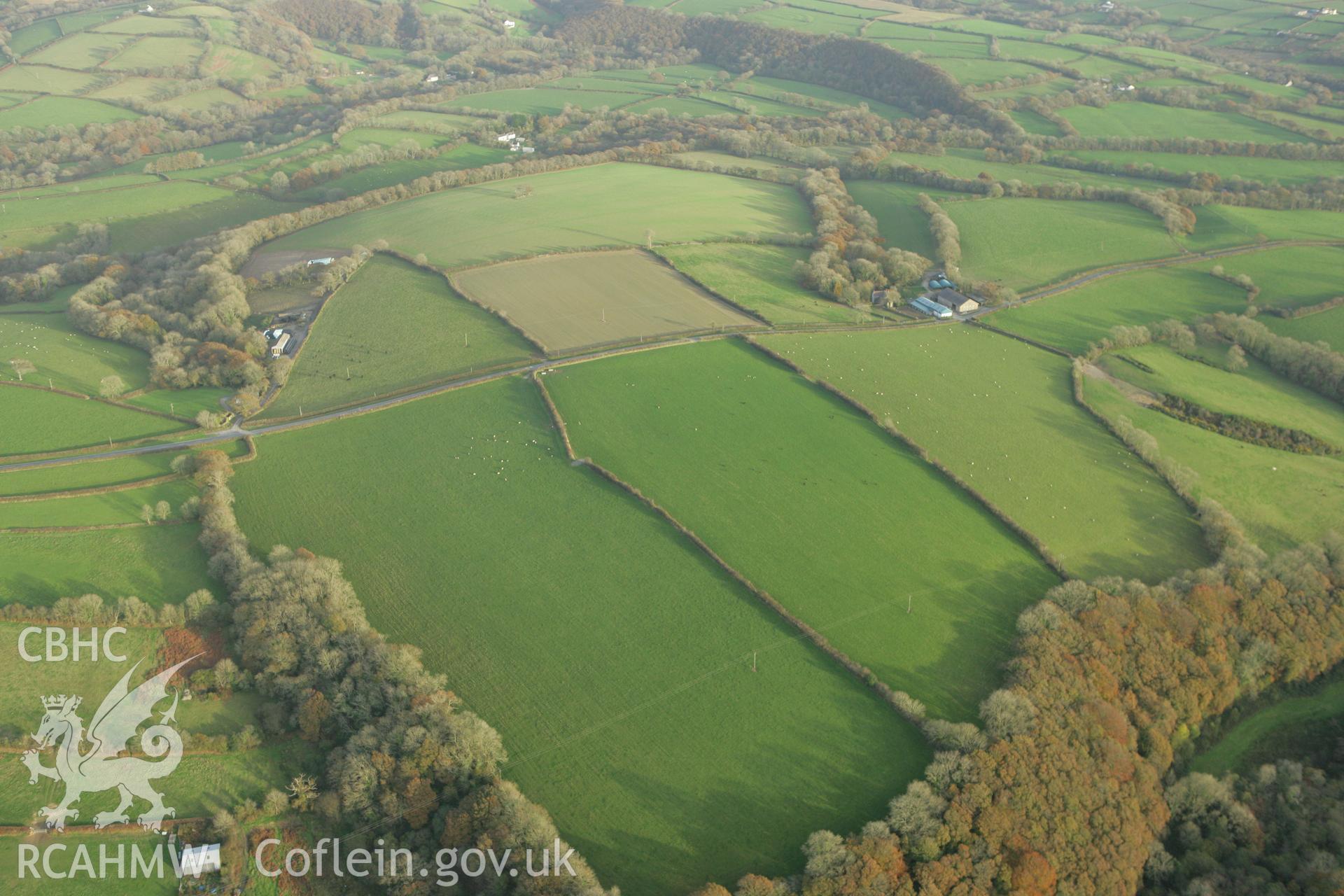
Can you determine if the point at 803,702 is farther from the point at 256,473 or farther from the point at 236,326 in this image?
the point at 236,326

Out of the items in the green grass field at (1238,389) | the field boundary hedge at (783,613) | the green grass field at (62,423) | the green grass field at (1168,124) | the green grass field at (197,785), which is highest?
the green grass field at (1168,124)

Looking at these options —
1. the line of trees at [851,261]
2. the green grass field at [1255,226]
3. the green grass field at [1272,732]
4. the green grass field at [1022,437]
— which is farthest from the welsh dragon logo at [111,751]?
the green grass field at [1255,226]

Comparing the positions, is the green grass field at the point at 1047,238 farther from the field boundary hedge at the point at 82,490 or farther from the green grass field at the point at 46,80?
the green grass field at the point at 46,80

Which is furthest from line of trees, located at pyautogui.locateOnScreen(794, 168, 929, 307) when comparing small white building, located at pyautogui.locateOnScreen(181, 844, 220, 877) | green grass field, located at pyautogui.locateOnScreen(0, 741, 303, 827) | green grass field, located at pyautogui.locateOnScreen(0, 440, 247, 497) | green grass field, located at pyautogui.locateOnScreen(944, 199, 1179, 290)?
small white building, located at pyautogui.locateOnScreen(181, 844, 220, 877)

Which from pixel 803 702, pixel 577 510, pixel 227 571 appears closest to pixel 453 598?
pixel 577 510

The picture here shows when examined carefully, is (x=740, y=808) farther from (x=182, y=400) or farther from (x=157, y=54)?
(x=157, y=54)

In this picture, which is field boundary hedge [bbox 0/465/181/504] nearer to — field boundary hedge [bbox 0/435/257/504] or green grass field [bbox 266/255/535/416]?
field boundary hedge [bbox 0/435/257/504]
